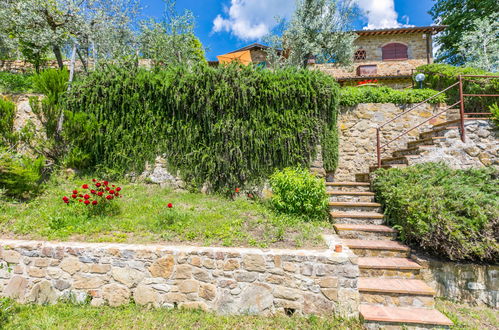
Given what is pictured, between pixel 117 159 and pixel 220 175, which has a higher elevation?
pixel 117 159

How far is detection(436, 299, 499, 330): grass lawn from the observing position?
287cm

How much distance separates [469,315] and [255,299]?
2.78 m

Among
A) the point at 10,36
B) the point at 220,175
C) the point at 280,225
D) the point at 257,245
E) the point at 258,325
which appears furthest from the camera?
the point at 10,36

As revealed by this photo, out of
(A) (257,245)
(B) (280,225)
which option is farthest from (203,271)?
(B) (280,225)

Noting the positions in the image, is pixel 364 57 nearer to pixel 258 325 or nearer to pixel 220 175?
pixel 220 175

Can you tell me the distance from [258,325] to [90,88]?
6.60 m

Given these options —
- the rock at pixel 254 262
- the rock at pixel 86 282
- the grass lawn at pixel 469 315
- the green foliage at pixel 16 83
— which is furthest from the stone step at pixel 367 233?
the green foliage at pixel 16 83

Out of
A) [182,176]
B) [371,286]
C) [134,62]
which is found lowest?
[371,286]

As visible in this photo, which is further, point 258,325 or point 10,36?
point 10,36

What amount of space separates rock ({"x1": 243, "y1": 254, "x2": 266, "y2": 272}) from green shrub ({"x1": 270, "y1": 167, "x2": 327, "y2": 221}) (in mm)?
1531

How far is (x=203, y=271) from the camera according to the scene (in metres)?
3.14

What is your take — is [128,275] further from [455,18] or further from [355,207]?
[455,18]

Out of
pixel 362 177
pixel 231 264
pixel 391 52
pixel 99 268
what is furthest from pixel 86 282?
pixel 391 52

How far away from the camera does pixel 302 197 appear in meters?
4.41
